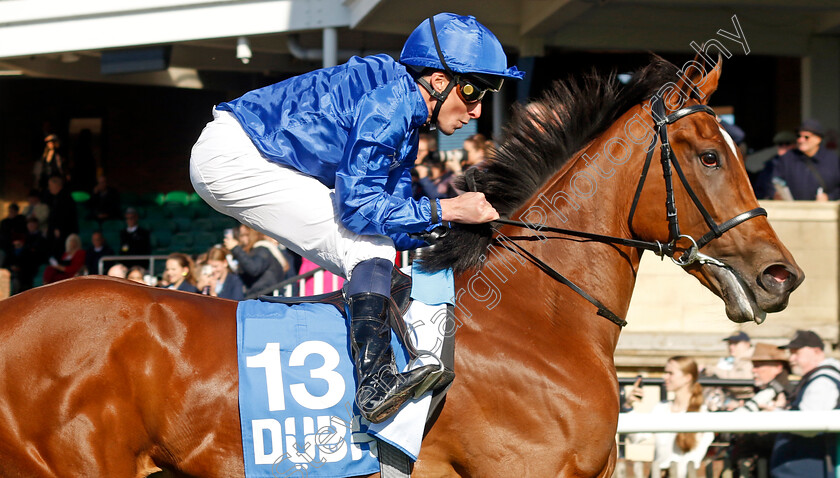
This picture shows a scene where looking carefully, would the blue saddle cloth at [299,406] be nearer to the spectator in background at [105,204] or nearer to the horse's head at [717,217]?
the horse's head at [717,217]

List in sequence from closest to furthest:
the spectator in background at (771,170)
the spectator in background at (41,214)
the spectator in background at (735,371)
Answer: the spectator in background at (735,371) < the spectator in background at (771,170) < the spectator in background at (41,214)

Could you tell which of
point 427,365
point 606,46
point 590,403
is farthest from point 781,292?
point 606,46

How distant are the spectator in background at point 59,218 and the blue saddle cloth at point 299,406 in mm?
8688

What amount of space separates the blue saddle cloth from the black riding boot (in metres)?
0.09

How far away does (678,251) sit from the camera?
2699mm

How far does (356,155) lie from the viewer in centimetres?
245

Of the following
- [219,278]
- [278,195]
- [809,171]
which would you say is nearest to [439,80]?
[278,195]

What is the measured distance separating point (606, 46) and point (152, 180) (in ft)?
28.8

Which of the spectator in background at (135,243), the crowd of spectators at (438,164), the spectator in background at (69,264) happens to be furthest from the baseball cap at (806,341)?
the spectator in background at (69,264)

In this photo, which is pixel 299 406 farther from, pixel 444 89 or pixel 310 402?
pixel 444 89

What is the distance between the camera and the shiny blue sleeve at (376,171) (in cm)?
244

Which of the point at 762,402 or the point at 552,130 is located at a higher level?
the point at 552,130

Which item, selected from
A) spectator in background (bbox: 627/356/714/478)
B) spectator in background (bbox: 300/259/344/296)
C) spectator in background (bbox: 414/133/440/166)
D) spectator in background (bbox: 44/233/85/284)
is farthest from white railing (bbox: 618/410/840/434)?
spectator in background (bbox: 44/233/85/284)

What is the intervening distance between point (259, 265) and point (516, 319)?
13.4 ft
